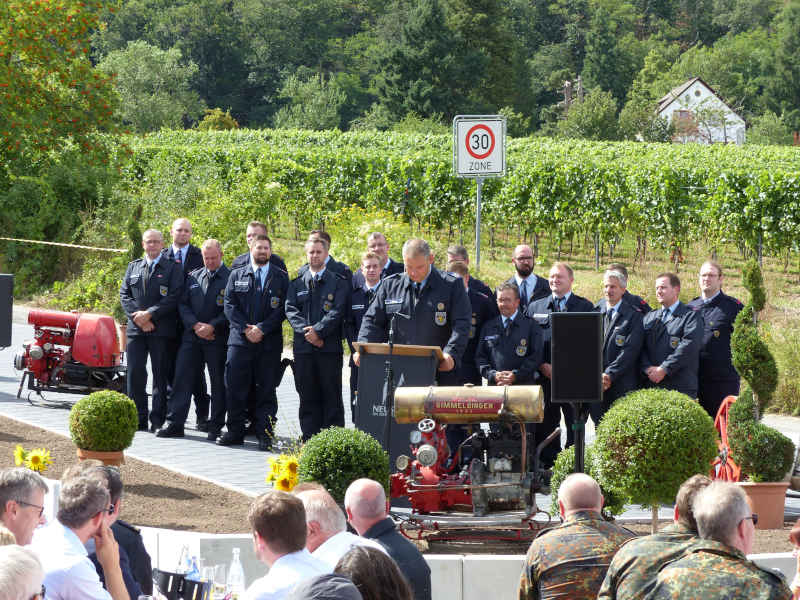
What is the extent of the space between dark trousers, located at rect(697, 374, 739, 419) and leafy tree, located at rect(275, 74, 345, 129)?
223ft

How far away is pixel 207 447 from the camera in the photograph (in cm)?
1173

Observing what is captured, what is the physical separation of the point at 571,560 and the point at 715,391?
583 centimetres

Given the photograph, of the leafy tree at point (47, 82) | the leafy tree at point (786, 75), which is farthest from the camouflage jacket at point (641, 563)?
the leafy tree at point (786, 75)

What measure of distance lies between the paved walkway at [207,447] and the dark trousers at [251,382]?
21 centimetres

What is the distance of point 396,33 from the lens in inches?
4213

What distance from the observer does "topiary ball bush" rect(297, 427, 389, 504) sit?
7.68 m

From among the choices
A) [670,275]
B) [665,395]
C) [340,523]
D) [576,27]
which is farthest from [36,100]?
[576,27]

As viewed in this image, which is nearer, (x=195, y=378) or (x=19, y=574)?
(x=19, y=574)

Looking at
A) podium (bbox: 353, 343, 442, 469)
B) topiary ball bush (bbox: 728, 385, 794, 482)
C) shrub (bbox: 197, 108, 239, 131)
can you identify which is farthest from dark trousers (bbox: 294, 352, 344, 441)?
shrub (bbox: 197, 108, 239, 131)

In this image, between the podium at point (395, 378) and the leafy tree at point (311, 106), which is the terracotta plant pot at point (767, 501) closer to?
the podium at point (395, 378)

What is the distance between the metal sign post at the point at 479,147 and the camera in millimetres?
14062

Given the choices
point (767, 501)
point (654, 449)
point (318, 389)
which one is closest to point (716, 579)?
point (654, 449)

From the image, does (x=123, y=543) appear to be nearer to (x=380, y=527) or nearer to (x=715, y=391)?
(x=380, y=527)

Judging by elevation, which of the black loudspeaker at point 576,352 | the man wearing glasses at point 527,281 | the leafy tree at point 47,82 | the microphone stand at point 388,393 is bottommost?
the microphone stand at point 388,393
